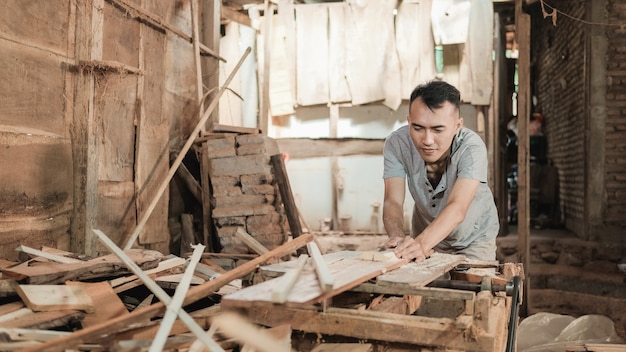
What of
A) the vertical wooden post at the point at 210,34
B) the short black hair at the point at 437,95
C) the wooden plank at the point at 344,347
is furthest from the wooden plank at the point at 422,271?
the vertical wooden post at the point at 210,34

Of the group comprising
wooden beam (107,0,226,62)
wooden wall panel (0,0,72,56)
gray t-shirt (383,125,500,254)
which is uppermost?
wooden beam (107,0,226,62)

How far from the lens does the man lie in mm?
3334

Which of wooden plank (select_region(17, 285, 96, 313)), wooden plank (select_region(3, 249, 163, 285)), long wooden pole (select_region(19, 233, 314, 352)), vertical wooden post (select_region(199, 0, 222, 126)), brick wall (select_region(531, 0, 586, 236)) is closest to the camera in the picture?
long wooden pole (select_region(19, 233, 314, 352))

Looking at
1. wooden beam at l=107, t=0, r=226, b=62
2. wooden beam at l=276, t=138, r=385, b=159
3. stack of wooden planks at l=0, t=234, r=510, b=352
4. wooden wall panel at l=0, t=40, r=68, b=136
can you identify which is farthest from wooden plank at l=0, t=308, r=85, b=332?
wooden beam at l=276, t=138, r=385, b=159

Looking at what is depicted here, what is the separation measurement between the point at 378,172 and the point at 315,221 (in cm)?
146

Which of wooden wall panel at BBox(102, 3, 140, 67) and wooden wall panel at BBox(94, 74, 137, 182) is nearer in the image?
wooden wall panel at BBox(94, 74, 137, 182)

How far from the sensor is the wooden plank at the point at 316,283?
72.0 inches

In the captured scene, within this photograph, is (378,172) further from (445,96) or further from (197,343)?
(197,343)

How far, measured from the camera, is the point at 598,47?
28.0 ft

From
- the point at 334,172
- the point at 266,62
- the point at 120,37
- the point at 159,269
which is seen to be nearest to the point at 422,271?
the point at 159,269

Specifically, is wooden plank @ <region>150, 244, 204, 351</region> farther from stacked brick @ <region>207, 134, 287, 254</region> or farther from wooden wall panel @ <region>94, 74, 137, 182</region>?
stacked brick @ <region>207, 134, 287, 254</region>

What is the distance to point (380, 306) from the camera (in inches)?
90.8

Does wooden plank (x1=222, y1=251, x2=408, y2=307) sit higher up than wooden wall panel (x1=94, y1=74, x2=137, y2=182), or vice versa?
wooden wall panel (x1=94, y1=74, x2=137, y2=182)

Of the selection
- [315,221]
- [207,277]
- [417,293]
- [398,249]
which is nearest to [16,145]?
[207,277]
